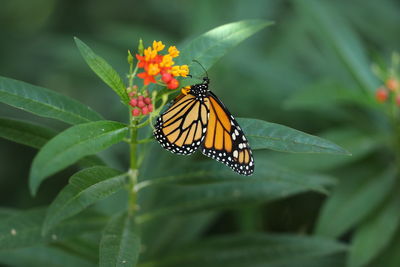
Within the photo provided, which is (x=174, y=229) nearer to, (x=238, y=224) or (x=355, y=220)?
(x=238, y=224)

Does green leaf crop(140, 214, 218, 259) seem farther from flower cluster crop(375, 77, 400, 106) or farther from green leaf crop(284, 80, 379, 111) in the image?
flower cluster crop(375, 77, 400, 106)

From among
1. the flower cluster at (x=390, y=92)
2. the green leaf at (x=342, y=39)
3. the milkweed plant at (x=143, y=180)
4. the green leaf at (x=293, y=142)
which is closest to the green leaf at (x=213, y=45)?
the milkweed plant at (x=143, y=180)

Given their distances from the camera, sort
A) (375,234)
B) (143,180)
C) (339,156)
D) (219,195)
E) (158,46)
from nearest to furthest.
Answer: (158,46)
(143,180)
(219,195)
(375,234)
(339,156)

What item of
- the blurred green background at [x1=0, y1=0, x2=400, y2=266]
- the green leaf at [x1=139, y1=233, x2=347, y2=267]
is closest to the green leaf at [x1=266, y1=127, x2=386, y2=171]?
the blurred green background at [x1=0, y1=0, x2=400, y2=266]

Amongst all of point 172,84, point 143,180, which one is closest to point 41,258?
point 143,180

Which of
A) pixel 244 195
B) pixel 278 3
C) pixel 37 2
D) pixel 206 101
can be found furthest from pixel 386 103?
pixel 37 2

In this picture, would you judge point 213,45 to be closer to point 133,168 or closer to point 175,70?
point 175,70
